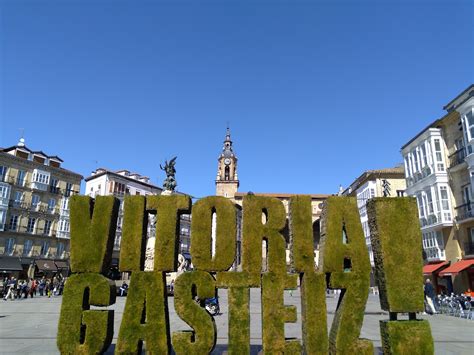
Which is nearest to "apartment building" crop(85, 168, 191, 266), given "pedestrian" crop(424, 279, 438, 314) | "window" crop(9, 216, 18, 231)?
"window" crop(9, 216, 18, 231)

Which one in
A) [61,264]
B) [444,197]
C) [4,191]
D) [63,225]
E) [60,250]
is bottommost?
[61,264]

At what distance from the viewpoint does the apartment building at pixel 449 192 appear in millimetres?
28281

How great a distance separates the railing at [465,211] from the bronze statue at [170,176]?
26.0 meters

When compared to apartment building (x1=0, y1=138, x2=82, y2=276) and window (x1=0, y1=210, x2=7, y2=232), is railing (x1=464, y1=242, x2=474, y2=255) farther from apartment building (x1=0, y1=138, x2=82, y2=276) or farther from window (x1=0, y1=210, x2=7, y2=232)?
window (x1=0, y1=210, x2=7, y2=232)

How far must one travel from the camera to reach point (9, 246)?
48938mm

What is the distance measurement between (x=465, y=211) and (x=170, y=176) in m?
26.6

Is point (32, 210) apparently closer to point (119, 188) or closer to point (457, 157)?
point (119, 188)

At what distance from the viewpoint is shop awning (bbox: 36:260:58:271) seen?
5059 cm

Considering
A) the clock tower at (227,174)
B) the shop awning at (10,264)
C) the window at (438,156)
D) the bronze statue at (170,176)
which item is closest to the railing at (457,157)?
the window at (438,156)

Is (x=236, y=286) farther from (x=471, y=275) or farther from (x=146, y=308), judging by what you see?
(x=471, y=275)

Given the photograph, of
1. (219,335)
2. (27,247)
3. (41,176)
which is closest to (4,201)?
(41,176)

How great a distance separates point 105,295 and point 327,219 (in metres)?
5.34

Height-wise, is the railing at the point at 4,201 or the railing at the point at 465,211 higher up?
the railing at the point at 4,201

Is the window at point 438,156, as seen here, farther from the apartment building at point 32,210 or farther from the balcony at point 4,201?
the balcony at point 4,201
